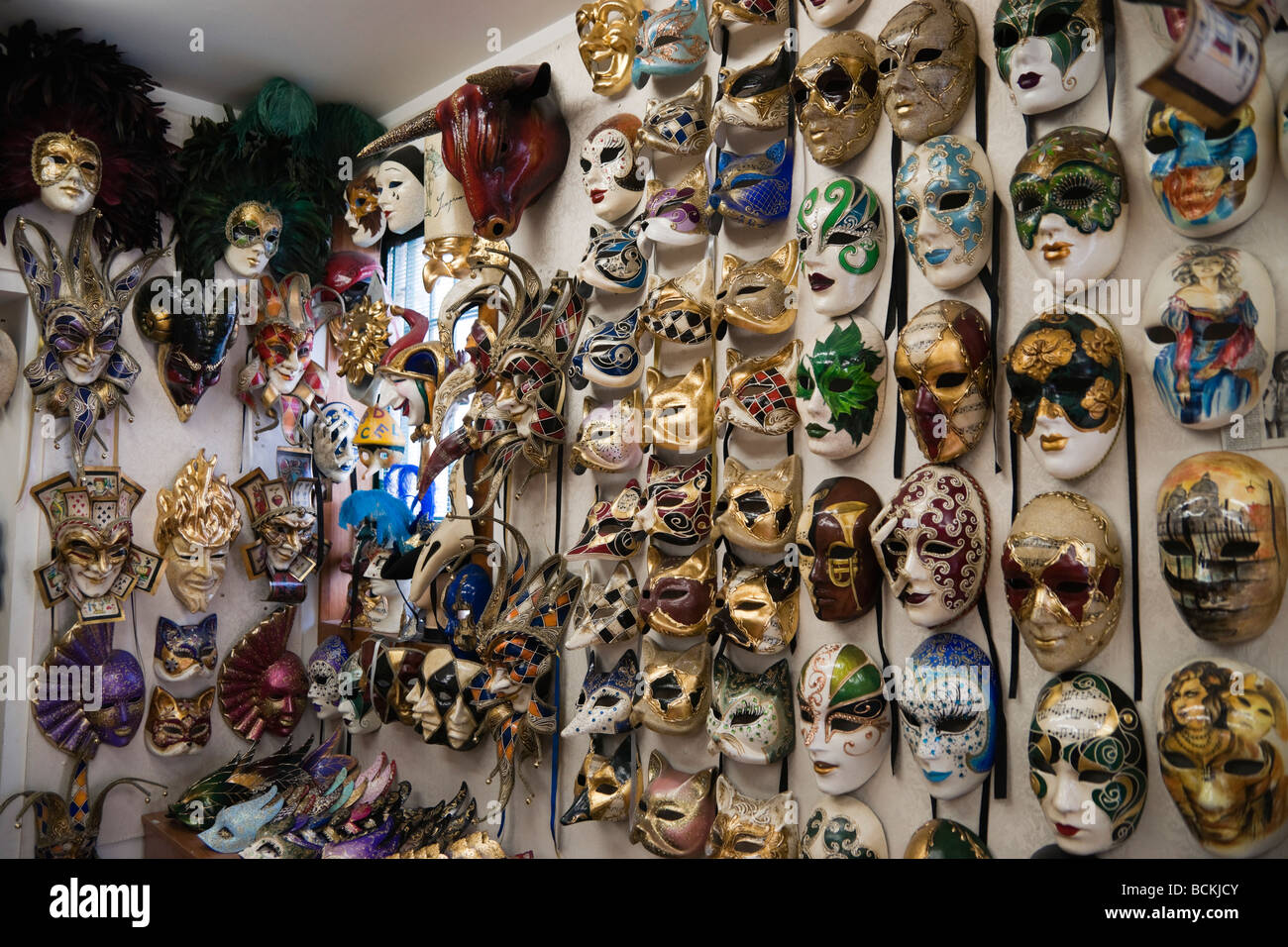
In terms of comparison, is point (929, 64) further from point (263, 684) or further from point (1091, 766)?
point (263, 684)

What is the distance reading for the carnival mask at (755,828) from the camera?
1968mm

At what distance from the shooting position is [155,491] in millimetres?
3418

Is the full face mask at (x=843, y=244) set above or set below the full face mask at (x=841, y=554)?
above

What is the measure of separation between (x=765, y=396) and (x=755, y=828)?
95 centimetres

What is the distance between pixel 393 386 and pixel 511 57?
3.81 ft

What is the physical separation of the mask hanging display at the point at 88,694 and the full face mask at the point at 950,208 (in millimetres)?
2936

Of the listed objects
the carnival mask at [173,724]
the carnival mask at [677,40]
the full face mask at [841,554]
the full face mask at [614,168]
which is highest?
the carnival mask at [677,40]

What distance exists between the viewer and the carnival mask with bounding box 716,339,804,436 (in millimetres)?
2074

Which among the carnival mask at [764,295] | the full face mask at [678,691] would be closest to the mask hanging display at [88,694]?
the full face mask at [678,691]

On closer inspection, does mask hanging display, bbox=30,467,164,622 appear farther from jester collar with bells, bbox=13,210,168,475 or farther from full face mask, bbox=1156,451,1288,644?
full face mask, bbox=1156,451,1288,644

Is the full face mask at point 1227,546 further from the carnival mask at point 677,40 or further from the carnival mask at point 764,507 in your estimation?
the carnival mask at point 677,40

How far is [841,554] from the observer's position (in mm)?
1871
